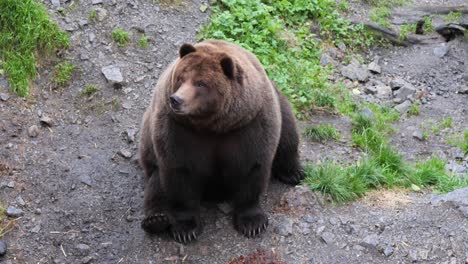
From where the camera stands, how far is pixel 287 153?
6.47 metres

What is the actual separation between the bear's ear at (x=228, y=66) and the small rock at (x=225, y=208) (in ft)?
4.55

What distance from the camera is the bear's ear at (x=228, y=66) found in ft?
16.7

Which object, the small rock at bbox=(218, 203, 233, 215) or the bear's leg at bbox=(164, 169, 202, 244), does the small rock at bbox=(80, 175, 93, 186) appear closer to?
the bear's leg at bbox=(164, 169, 202, 244)

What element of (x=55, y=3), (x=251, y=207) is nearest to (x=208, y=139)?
(x=251, y=207)

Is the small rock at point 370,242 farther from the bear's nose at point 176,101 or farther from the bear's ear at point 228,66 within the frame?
the bear's nose at point 176,101

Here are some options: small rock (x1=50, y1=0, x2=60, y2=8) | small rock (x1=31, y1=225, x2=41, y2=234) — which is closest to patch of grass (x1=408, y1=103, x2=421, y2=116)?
small rock (x1=50, y1=0, x2=60, y2=8)

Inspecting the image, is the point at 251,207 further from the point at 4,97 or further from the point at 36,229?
the point at 4,97

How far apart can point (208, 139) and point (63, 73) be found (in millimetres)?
2839

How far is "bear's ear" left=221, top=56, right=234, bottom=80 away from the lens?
5086mm

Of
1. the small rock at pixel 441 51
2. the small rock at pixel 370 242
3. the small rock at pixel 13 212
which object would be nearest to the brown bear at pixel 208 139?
the small rock at pixel 370 242

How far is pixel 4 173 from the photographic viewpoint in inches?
252

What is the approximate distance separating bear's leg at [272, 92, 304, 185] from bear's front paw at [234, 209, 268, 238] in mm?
756

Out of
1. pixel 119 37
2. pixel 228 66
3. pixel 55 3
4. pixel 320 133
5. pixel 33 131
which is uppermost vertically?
pixel 228 66

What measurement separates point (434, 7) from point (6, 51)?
722 cm
